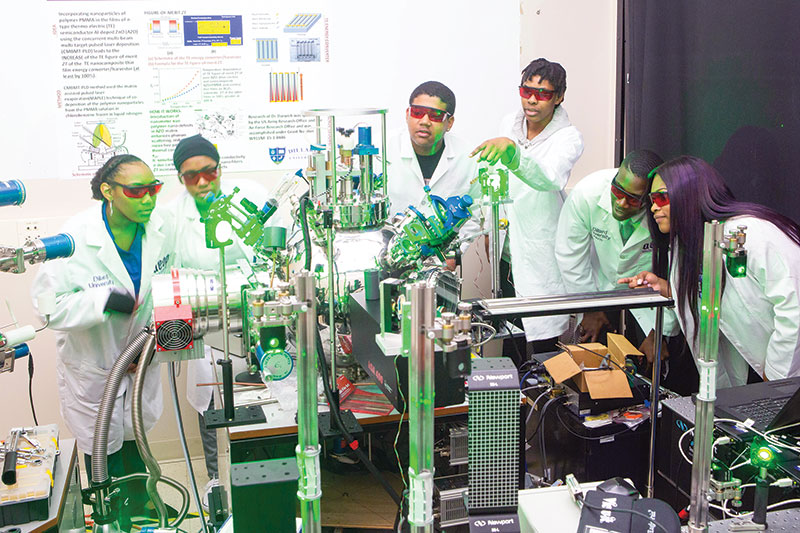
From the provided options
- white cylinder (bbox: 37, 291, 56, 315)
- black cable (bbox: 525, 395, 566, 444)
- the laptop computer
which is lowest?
black cable (bbox: 525, 395, 566, 444)

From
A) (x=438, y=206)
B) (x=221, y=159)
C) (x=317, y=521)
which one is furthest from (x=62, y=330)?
(x=317, y=521)

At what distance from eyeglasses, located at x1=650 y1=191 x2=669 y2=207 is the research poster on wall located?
3.62 feet

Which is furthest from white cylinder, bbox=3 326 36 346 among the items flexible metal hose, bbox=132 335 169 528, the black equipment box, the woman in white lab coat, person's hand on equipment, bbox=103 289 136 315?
the woman in white lab coat

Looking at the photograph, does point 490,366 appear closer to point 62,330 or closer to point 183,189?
point 62,330

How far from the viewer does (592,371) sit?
102 inches

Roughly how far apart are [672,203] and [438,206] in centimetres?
99

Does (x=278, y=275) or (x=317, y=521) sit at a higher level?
(x=278, y=275)

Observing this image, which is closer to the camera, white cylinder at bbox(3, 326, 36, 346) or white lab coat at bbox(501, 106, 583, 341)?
white cylinder at bbox(3, 326, 36, 346)

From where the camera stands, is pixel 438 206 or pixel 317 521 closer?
pixel 317 521

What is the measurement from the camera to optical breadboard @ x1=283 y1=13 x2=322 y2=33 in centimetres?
327

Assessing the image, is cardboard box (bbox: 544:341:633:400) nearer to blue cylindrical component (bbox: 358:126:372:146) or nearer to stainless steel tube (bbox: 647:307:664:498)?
stainless steel tube (bbox: 647:307:664:498)

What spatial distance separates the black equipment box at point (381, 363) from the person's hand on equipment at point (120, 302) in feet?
3.47

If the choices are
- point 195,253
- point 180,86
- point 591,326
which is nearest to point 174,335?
point 195,253

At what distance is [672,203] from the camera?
2.48 m
